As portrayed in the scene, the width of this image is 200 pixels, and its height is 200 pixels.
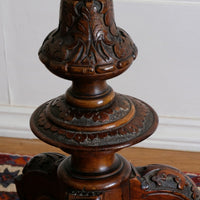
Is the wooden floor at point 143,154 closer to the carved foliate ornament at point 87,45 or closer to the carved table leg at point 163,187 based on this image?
the carved table leg at point 163,187

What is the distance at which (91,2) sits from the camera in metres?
0.67

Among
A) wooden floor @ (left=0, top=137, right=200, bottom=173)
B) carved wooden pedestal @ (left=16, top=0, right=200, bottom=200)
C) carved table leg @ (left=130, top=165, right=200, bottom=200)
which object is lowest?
wooden floor @ (left=0, top=137, right=200, bottom=173)

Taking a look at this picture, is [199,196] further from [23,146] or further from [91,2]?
[23,146]

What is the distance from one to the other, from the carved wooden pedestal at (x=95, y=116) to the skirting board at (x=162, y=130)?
1.85 ft

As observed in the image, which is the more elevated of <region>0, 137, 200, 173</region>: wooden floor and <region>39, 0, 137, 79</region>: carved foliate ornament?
<region>39, 0, 137, 79</region>: carved foliate ornament

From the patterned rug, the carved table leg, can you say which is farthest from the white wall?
the carved table leg

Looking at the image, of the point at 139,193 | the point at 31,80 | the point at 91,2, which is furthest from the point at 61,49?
the point at 31,80

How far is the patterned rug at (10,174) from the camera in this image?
1.18 meters

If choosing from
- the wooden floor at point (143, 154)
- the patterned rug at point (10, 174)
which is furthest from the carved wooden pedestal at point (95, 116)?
the wooden floor at point (143, 154)

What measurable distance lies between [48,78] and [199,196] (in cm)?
73

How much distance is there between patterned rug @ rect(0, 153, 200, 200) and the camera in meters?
1.18

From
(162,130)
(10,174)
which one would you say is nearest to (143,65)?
(162,130)

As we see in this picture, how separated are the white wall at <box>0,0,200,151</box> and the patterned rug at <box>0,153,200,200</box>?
0.18 m

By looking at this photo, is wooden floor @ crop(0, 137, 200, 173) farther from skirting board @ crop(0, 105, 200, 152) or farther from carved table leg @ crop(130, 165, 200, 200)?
carved table leg @ crop(130, 165, 200, 200)
